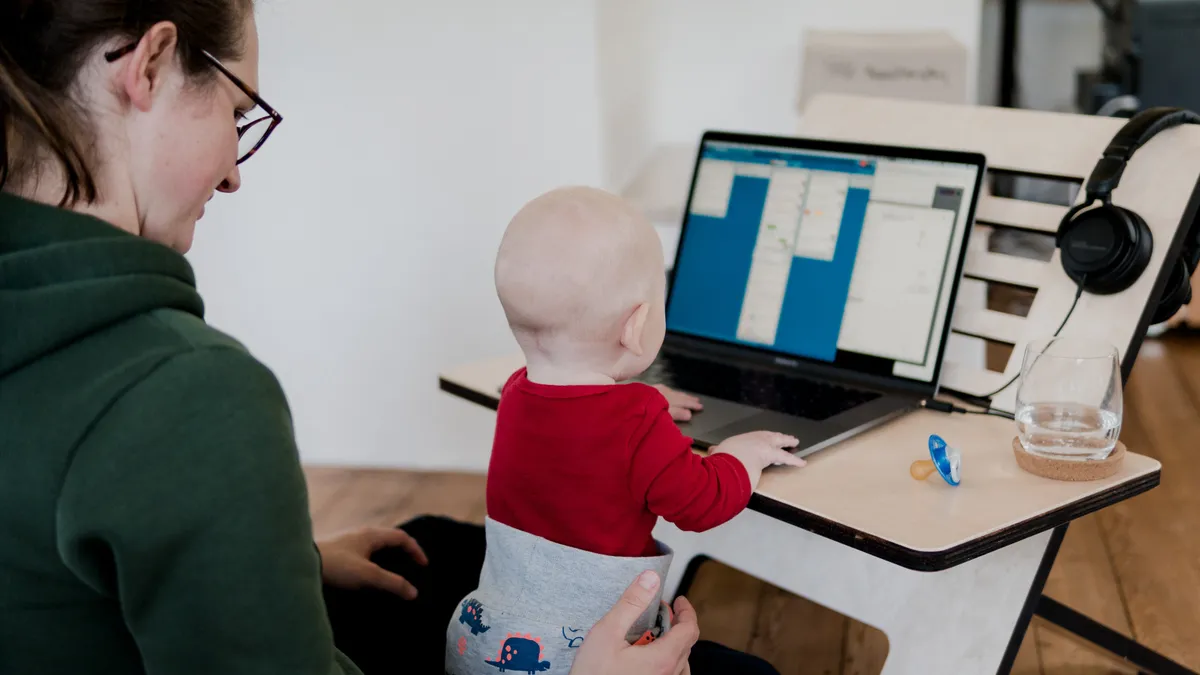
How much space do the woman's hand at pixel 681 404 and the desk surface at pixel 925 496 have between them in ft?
0.52

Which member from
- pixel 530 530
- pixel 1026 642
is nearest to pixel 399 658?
pixel 530 530

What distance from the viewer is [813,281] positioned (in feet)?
4.52

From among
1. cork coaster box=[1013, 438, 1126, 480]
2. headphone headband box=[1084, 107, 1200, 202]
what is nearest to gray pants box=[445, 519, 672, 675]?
cork coaster box=[1013, 438, 1126, 480]

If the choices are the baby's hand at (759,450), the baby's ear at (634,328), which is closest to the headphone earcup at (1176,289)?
the baby's hand at (759,450)

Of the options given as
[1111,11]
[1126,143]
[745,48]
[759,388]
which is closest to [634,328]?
[759,388]

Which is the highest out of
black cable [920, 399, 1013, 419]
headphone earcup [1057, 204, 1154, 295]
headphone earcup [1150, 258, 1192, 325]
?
headphone earcup [1057, 204, 1154, 295]

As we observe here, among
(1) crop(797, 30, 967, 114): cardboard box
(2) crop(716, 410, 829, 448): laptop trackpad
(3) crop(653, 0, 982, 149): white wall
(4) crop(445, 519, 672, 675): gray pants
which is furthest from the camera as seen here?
(3) crop(653, 0, 982, 149): white wall

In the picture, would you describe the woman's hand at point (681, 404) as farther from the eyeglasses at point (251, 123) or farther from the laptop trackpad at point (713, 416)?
the eyeglasses at point (251, 123)

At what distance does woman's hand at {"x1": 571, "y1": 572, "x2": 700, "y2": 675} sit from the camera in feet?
3.07

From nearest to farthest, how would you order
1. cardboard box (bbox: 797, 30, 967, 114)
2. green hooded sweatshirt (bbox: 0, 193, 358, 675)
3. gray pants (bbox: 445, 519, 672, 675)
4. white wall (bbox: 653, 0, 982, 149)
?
green hooded sweatshirt (bbox: 0, 193, 358, 675) → gray pants (bbox: 445, 519, 672, 675) → cardboard box (bbox: 797, 30, 967, 114) → white wall (bbox: 653, 0, 982, 149)

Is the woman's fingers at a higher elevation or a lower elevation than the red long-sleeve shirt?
lower

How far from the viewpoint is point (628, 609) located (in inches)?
37.7

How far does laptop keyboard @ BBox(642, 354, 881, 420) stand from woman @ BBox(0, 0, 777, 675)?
0.68m

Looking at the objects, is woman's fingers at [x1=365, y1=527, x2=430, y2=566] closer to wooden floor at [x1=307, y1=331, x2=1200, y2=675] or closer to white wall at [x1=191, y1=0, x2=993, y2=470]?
wooden floor at [x1=307, y1=331, x2=1200, y2=675]
